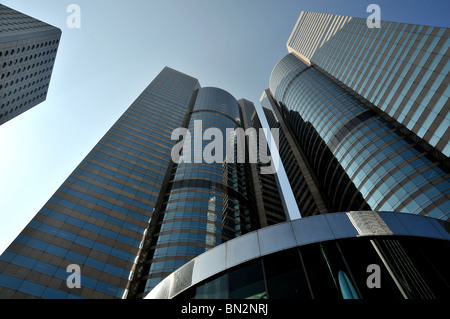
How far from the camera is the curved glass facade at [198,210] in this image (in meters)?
43.8

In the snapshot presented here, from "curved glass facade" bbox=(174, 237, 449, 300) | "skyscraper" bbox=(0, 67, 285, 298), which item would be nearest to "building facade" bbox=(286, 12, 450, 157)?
"curved glass facade" bbox=(174, 237, 449, 300)

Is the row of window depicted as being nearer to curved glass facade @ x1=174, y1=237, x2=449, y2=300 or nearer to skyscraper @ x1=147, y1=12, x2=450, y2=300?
skyscraper @ x1=147, y1=12, x2=450, y2=300

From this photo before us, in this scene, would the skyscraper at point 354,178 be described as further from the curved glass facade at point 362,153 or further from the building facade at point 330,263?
the curved glass facade at point 362,153

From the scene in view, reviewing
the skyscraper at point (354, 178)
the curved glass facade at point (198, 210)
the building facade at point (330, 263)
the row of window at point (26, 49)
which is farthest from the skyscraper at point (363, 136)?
the row of window at point (26, 49)

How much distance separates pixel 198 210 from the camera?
52.4 m

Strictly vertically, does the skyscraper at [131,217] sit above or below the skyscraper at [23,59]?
below

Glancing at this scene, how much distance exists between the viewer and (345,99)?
228 feet

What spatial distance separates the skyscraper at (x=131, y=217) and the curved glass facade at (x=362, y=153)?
77.3 feet

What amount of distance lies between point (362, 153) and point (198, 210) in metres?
36.0

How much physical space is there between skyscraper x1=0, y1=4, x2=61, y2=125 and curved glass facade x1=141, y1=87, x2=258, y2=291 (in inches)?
2030

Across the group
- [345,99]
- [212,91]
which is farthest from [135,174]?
[212,91]

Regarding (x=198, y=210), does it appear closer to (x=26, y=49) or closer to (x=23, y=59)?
(x=23, y=59)

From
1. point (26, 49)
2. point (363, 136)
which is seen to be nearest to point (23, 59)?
point (26, 49)

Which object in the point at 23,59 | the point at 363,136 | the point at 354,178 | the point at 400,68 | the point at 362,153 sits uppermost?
the point at 23,59
